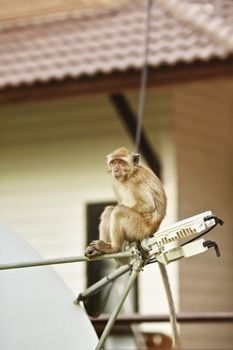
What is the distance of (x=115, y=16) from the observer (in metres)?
15.4

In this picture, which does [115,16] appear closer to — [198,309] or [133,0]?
[133,0]

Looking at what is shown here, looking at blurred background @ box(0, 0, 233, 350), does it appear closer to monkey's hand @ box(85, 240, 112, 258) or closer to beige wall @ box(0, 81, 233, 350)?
beige wall @ box(0, 81, 233, 350)

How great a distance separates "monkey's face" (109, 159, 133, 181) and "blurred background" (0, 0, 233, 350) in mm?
8394

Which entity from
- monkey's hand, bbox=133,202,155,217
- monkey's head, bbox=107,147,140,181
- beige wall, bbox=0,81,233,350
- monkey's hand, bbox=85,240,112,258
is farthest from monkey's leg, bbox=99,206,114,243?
beige wall, bbox=0,81,233,350

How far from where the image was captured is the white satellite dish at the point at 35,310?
5.13 m

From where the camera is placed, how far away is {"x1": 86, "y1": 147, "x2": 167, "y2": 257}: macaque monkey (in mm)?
4844

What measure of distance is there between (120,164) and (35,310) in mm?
816

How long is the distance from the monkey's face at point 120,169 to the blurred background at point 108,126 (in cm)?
839

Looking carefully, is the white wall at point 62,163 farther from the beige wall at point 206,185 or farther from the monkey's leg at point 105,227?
the monkey's leg at point 105,227

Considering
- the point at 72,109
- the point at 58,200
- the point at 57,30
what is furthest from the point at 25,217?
the point at 57,30

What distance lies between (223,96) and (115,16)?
2505 mm

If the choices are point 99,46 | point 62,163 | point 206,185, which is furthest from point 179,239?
point 206,185

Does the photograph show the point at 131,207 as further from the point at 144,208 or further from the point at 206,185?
the point at 206,185

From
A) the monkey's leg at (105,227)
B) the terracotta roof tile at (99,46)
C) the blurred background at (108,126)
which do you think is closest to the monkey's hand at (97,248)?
the monkey's leg at (105,227)
